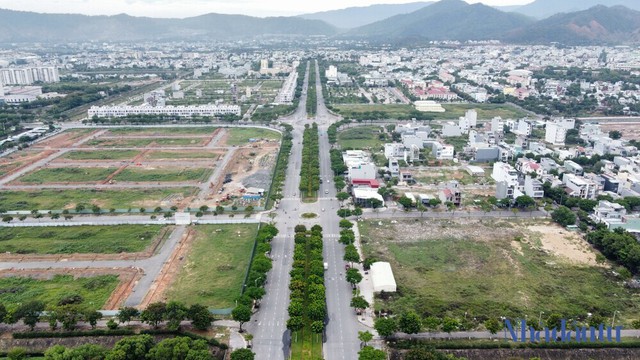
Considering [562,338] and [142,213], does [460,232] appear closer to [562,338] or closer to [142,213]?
[562,338]

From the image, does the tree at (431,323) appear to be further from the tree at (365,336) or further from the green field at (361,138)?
the green field at (361,138)

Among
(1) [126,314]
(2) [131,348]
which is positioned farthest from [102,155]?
(2) [131,348]

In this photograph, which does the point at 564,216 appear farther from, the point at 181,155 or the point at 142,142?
the point at 142,142

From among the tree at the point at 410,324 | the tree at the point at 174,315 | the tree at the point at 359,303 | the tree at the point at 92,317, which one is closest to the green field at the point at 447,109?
the tree at the point at 359,303

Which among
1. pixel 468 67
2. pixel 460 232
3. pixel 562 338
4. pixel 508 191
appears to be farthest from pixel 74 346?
pixel 468 67

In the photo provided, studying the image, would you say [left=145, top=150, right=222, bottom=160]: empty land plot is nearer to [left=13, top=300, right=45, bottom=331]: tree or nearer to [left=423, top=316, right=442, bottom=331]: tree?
[left=13, top=300, right=45, bottom=331]: tree

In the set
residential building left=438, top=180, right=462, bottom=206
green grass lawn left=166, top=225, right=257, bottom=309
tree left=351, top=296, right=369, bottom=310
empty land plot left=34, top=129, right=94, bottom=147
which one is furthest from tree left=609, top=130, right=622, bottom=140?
empty land plot left=34, top=129, right=94, bottom=147
